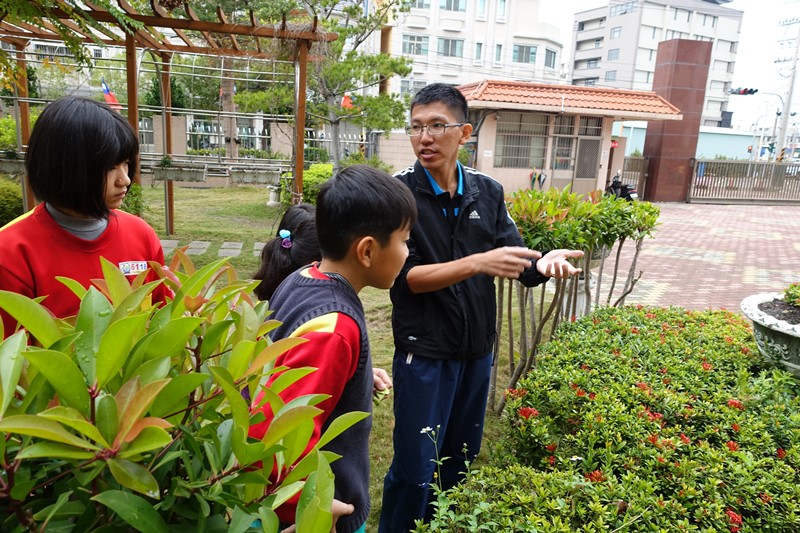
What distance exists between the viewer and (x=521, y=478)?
1.62 m

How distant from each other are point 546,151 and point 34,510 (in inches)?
696

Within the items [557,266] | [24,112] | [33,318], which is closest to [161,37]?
[24,112]

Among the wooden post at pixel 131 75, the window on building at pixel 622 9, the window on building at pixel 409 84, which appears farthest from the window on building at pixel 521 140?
the window on building at pixel 622 9

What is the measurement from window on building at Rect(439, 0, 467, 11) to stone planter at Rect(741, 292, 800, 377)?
33961mm

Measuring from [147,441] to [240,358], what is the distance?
0.21 m

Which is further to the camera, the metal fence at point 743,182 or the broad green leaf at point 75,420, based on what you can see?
the metal fence at point 743,182

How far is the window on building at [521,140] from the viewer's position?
1675 cm

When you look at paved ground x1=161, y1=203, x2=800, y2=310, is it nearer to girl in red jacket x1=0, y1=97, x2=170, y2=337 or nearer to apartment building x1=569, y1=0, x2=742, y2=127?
girl in red jacket x1=0, y1=97, x2=170, y2=337

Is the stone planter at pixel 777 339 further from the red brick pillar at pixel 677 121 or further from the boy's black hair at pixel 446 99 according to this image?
the red brick pillar at pixel 677 121

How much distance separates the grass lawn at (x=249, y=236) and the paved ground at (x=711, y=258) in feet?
1.66

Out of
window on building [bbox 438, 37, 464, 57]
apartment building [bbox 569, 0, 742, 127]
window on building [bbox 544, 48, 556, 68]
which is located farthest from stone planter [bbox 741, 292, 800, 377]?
apartment building [bbox 569, 0, 742, 127]

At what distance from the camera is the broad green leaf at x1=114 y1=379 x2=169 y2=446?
0.61 meters

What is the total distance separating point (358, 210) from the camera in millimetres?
1478

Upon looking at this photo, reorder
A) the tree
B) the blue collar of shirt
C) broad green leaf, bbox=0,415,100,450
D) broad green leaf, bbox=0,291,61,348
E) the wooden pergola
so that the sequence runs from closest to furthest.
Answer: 1. broad green leaf, bbox=0,415,100,450
2. broad green leaf, bbox=0,291,61,348
3. the blue collar of shirt
4. the wooden pergola
5. the tree
